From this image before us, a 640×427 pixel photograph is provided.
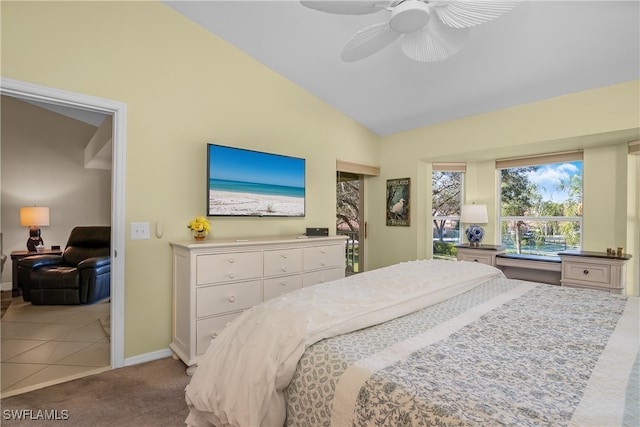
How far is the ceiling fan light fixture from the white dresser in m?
1.83

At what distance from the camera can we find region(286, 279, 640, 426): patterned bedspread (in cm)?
74

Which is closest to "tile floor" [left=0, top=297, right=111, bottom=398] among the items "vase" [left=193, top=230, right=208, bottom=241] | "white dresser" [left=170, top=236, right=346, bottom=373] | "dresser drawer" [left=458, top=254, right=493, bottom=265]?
"white dresser" [left=170, top=236, right=346, bottom=373]

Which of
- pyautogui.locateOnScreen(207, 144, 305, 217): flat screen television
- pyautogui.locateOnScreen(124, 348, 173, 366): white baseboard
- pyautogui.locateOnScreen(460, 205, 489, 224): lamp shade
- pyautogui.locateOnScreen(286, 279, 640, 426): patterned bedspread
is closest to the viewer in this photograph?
pyautogui.locateOnScreen(286, 279, 640, 426): patterned bedspread

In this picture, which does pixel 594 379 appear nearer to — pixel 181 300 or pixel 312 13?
pixel 181 300

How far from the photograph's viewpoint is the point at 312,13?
7.97ft

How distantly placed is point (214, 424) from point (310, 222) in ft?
8.49

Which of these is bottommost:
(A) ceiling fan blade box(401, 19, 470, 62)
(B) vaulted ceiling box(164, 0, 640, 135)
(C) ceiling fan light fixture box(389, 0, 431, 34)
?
(C) ceiling fan light fixture box(389, 0, 431, 34)

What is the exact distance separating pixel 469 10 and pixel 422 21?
0.70 feet

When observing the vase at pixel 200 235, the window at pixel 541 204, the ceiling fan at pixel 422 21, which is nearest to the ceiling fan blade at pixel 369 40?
the ceiling fan at pixel 422 21

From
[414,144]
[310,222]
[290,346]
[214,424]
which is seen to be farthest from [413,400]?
[414,144]

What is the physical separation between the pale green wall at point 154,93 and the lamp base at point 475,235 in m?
2.59

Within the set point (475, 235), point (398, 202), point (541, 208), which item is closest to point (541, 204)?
point (541, 208)

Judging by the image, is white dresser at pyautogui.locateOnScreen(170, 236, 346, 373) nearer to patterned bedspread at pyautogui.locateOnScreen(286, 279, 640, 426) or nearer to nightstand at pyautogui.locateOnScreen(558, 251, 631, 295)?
patterned bedspread at pyautogui.locateOnScreen(286, 279, 640, 426)

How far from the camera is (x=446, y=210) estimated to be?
4398 millimetres
